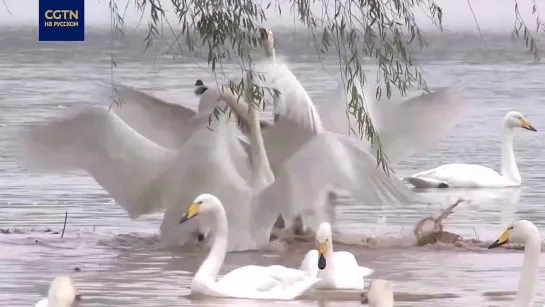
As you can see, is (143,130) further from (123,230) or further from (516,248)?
(516,248)

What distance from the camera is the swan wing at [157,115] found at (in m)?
9.70

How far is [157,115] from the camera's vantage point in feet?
32.1

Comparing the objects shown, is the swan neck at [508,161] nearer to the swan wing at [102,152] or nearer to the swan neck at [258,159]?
the swan neck at [258,159]

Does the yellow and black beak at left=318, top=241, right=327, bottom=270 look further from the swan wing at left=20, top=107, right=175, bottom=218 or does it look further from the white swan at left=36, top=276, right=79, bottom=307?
the swan wing at left=20, top=107, right=175, bottom=218

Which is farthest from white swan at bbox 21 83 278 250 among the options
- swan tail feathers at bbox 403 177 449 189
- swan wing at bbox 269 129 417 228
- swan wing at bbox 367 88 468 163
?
swan tail feathers at bbox 403 177 449 189

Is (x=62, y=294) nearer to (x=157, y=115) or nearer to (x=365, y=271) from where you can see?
(x=365, y=271)

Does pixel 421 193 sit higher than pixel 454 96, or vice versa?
pixel 454 96

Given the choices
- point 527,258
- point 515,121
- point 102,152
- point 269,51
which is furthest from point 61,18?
point 527,258

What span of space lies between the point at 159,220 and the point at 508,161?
243 centimetres

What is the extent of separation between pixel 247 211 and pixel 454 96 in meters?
1.65

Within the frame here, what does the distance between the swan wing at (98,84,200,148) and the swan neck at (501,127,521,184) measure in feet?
7.34

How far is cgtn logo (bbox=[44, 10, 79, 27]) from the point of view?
10.5 m

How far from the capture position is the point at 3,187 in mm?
10586

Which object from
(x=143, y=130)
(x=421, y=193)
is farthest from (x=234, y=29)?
(x=421, y=193)
